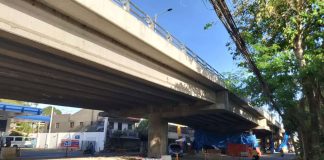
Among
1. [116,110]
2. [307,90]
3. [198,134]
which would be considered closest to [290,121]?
[307,90]

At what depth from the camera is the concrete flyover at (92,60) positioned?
42.5 feet

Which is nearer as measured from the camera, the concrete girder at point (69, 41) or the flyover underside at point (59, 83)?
the concrete girder at point (69, 41)

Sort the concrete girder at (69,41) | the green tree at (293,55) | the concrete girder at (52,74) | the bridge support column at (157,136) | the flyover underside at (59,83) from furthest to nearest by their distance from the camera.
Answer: the bridge support column at (157,136), the green tree at (293,55), the concrete girder at (52,74), the flyover underside at (59,83), the concrete girder at (69,41)

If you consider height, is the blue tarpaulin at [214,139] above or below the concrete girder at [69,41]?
below

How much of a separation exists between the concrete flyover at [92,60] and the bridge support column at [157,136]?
415mm

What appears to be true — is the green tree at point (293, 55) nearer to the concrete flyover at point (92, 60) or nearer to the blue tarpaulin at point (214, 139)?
the concrete flyover at point (92, 60)

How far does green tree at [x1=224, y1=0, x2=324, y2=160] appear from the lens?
21.2 metres

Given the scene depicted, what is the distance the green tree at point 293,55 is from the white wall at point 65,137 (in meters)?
36.9

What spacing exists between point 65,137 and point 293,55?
177 ft

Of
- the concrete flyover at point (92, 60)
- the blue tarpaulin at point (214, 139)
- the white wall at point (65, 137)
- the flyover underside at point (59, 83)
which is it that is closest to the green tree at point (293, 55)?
the concrete flyover at point (92, 60)

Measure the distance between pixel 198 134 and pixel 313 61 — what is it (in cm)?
4149

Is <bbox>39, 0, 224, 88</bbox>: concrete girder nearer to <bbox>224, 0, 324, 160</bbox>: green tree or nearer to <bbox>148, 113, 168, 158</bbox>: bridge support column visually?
<bbox>224, 0, 324, 160</bbox>: green tree

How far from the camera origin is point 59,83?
881 inches

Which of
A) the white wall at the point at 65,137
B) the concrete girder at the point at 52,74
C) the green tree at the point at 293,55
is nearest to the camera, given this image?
the concrete girder at the point at 52,74
